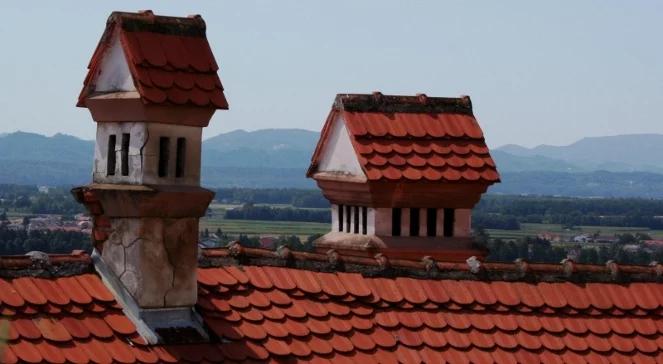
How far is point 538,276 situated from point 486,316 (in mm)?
910

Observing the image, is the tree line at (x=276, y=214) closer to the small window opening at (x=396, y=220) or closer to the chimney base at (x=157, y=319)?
the small window opening at (x=396, y=220)

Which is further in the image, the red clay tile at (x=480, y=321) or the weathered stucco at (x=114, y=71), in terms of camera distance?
the red clay tile at (x=480, y=321)

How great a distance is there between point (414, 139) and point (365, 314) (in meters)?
3.96

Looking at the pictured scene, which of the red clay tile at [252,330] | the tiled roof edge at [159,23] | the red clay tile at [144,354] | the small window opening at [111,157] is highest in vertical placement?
the tiled roof edge at [159,23]

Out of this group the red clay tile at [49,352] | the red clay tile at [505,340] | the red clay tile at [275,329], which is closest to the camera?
the red clay tile at [49,352]

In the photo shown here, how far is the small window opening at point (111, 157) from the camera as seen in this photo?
15.5 metres

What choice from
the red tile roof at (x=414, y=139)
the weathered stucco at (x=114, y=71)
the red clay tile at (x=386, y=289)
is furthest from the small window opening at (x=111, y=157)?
the red tile roof at (x=414, y=139)

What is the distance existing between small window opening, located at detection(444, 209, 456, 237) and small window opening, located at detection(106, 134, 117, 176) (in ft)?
19.3

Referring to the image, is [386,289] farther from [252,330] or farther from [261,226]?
[261,226]

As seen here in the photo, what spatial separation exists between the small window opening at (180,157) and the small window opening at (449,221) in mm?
5709

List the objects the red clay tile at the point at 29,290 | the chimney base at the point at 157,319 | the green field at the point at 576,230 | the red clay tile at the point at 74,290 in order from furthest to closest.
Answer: the green field at the point at 576,230 < the chimney base at the point at 157,319 < the red clay tile at the point at 74,290 < the red clay tile at the point at 29,290

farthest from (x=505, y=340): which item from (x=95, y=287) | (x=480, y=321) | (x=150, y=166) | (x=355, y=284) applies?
(x=95, y=287)

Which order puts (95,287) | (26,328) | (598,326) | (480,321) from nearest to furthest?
(26,328) → (95,287) → (480,321) → (598,326)

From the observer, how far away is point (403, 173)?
19.7 meters
